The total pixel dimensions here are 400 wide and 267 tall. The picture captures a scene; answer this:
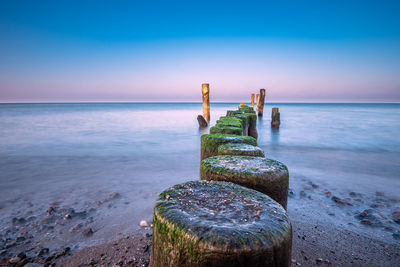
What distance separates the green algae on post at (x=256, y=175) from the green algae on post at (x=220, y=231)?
0.39 m

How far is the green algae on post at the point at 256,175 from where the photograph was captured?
189 cm

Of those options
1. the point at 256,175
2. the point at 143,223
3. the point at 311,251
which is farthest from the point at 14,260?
the point at 311,251

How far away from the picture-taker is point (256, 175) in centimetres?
189

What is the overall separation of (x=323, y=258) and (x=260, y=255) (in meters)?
1.95

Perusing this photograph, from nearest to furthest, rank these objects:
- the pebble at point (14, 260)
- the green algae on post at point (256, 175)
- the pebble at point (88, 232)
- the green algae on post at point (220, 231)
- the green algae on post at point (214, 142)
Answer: the green algae on post at point (220, 231), the green algae on post at point (256, 175), the pebble at point (14, 260), the pebble at point (88, 232), the green algae on post at point (214, 142)

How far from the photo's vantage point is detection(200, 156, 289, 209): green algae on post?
1.89 meters

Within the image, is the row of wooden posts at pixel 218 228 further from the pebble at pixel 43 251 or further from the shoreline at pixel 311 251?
the pebble at pixel 43 251

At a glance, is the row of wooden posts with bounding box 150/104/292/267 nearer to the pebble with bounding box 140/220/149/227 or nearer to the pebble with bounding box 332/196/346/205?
the pebble with bounding box 140/220/149/227

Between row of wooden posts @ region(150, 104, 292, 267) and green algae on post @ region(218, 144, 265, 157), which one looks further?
green algae on post @ region(218, 144, 265, 157)

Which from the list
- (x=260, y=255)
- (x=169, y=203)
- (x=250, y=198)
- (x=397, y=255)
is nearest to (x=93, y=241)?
(x=169, y=203)

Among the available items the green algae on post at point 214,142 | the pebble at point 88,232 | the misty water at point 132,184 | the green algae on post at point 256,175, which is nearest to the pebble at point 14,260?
the misty water at point 132,184

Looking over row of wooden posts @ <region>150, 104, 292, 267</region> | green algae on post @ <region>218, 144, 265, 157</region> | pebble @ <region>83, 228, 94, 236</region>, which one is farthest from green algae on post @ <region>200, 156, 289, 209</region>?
pebble @ <region>83, 228, 94, 236</region>

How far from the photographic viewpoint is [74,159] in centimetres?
768

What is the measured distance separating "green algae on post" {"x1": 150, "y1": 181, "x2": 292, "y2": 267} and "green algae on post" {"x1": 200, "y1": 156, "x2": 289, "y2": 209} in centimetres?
39
